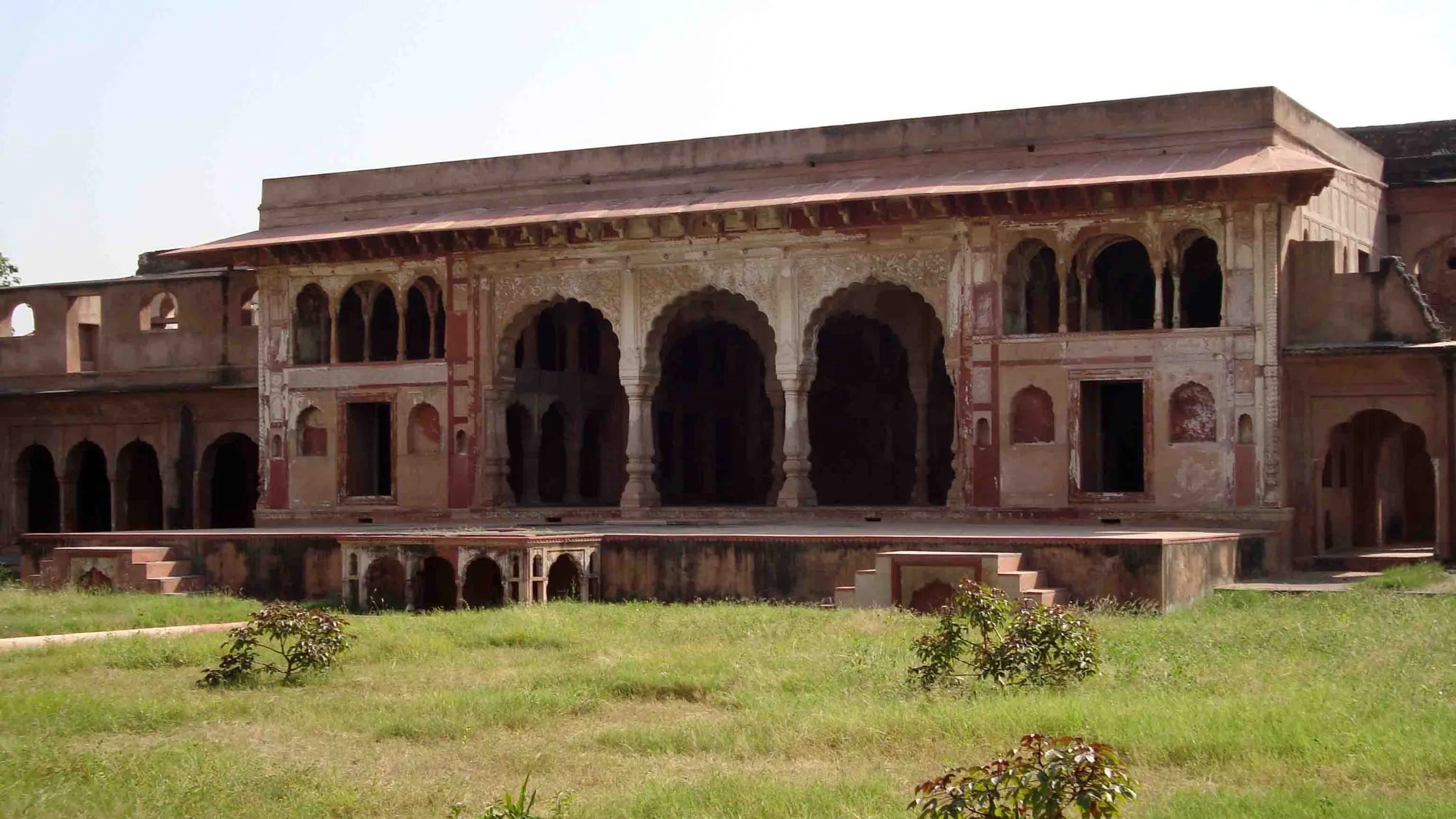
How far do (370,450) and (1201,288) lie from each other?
1060cm

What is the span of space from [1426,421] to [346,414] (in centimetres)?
1279

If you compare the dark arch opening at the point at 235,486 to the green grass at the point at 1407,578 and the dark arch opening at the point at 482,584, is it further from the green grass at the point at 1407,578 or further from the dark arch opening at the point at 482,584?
the green grass at the point at 1407,578

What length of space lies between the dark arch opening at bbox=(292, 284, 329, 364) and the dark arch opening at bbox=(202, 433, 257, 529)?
3.66m

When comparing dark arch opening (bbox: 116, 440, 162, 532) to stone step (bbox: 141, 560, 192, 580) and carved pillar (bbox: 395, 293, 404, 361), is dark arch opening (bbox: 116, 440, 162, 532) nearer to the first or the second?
carved pillar (bbox: 395, 293, 404, 361)

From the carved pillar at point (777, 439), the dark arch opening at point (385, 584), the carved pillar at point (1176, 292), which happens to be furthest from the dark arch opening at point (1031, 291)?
the dark arch opening at point (385, 584)

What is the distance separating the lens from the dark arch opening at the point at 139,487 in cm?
2730

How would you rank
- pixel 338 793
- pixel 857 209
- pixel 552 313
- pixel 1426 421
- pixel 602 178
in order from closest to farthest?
pixel 338 793 < pixel 1426 421 < pixel 857 209 < pixel 602 178 < pixel 552 313

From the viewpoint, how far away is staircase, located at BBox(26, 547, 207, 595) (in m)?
20.0

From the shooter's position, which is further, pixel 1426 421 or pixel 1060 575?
pixel 1426 421

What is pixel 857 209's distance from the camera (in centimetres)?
2061

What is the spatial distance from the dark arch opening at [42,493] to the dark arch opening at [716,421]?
9.59 m

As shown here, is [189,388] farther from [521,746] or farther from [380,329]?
[521,746]

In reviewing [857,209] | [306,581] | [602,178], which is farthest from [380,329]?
[857,209]

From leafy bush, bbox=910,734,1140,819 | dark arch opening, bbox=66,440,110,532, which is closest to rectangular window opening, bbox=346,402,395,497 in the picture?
dark arch opening, bbox=66,440,110,532
